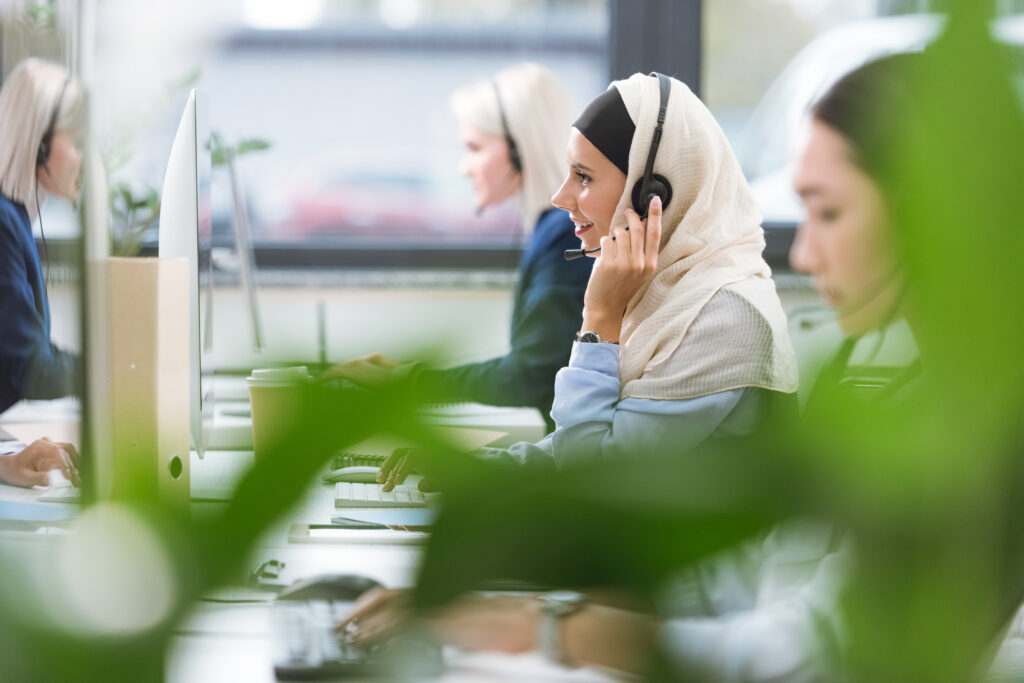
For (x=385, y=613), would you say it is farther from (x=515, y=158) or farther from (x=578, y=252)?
(x=515, y=158)

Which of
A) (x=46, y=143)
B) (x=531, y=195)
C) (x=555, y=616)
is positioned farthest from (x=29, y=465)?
(x=531, y=195)

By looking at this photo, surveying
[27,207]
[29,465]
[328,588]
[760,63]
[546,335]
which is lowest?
[546,335]

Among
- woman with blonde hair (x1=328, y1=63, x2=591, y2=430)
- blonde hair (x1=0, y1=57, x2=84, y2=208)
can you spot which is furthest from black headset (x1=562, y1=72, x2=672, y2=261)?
blonde hair (x1=0, y1=57, x2=84, y2=208)

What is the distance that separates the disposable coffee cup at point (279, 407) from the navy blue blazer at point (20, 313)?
408 millimetres

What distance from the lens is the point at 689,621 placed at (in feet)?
0.49

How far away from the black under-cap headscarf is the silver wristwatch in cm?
101

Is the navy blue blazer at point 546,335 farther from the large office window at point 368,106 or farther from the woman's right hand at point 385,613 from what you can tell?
the woman's right hand at point 385,613

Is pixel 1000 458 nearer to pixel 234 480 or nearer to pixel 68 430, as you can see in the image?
pixel 234 480

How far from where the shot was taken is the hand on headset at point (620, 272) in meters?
1.17

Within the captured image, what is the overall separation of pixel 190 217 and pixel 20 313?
0.73 ft

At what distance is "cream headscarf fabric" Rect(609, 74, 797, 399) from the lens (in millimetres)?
1106

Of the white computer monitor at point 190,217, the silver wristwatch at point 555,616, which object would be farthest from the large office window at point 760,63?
the silver wristwatch at point 555,616

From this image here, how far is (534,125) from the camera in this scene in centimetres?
208

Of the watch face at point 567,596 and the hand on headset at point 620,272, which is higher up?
the watch face at point 567,596
